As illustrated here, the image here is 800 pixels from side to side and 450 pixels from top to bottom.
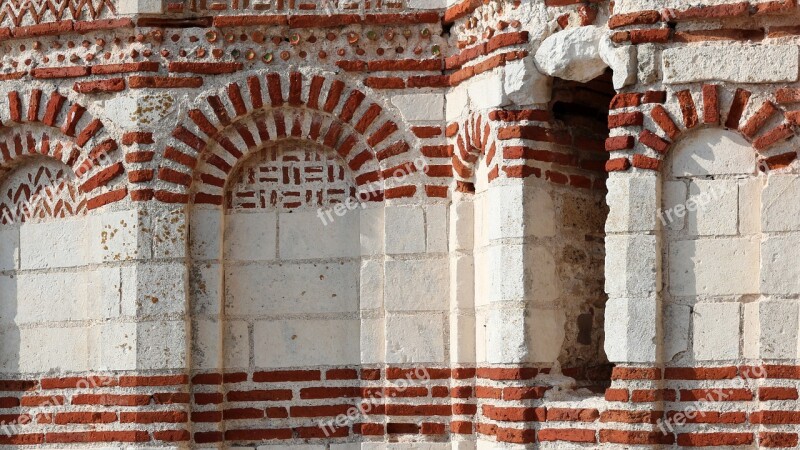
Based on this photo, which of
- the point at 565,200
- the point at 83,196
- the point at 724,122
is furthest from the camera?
the point at 83,196

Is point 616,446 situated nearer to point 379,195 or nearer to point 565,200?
point 565,200

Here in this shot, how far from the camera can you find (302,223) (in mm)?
9367

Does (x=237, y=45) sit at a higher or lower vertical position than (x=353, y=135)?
higher

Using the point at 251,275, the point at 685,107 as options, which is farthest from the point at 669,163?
the point at 251,275

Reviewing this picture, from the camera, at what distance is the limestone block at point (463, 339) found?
8984 mm

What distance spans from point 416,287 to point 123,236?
193 cm

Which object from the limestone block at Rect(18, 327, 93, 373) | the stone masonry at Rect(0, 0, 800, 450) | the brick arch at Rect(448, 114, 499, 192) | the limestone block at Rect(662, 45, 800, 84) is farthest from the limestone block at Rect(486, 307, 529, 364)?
the limestone block at Rect(18, 327, 93, 373)

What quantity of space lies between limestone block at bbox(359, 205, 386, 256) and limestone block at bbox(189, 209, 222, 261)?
3.08ft

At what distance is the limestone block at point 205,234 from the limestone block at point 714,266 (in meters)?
3.00

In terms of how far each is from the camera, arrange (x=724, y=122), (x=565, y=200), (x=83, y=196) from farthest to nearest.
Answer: (x=83, y=196) → (x=565, y=200) → (x=724, y=122)

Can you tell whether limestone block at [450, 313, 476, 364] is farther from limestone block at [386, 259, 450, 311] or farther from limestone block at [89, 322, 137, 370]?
limestone block at [89, 322, 137, 370]

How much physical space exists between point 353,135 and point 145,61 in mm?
1449

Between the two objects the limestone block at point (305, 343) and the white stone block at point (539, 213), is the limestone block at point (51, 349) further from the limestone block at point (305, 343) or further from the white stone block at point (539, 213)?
the white stone block at point (539, 213)

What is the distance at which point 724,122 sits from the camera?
7.91 m
